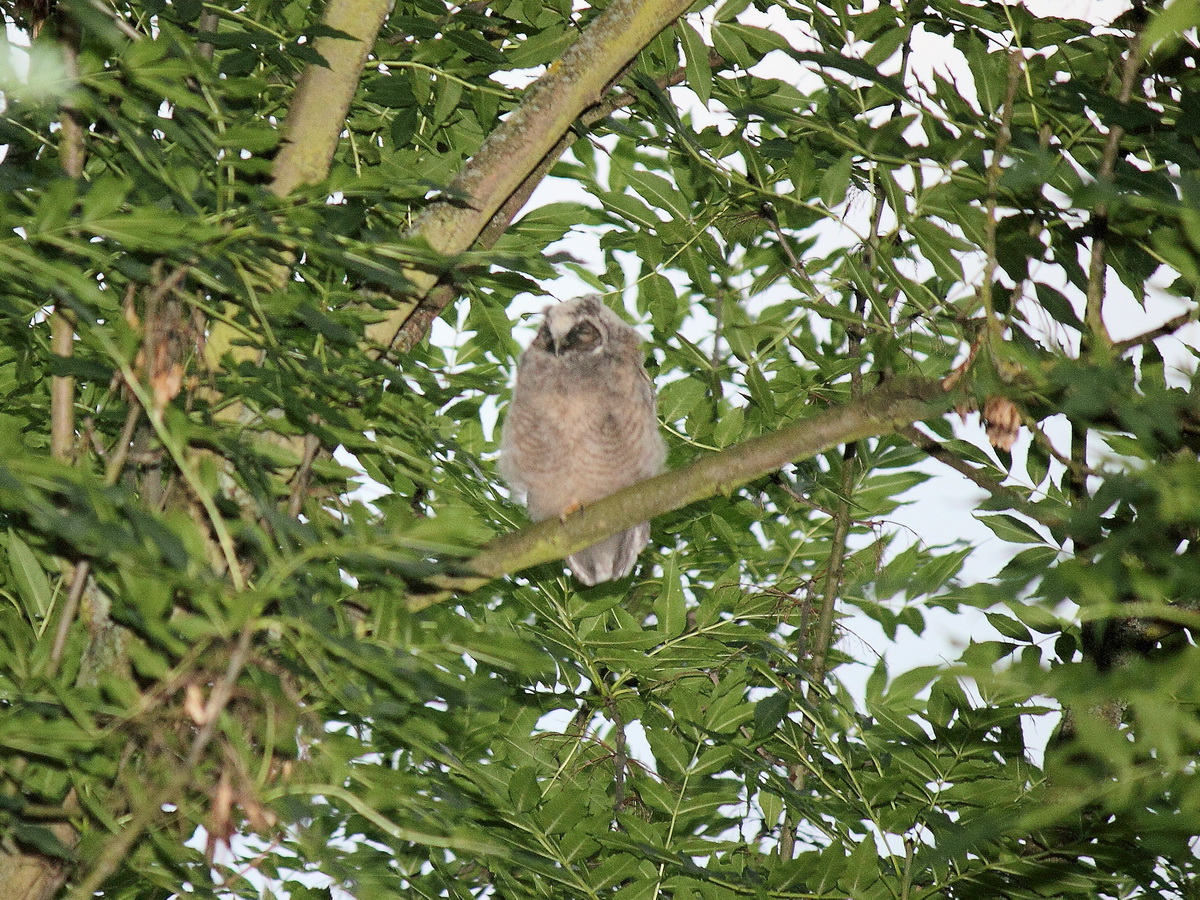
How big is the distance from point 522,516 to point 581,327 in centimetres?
103

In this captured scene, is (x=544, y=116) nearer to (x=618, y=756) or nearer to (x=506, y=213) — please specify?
(x=506, y=213)

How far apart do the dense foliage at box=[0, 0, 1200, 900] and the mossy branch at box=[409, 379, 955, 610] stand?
0.05m

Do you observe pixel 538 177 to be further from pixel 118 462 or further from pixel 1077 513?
pixel 1077 513

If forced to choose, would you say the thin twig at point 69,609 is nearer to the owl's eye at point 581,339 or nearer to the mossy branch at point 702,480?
the mossy branch at point 702,480

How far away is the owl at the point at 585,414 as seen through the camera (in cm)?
→ 413

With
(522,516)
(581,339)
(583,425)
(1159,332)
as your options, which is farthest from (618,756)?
(1159,332)

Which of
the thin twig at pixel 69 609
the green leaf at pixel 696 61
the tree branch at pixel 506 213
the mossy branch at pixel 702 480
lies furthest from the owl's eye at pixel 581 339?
the thin twig at pixel 69 609

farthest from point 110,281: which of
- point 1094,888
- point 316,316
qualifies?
point 1094,888

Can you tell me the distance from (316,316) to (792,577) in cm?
234

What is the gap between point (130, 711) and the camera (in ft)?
4.94

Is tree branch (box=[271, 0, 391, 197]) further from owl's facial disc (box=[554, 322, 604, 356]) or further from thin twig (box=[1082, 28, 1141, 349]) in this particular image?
owl's facial disc (box=[554, 322, 604, 356])

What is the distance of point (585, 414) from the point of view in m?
4.20

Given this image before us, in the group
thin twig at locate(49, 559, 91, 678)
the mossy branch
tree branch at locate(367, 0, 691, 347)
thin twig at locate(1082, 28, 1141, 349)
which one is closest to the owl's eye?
tree branch at locate(367, 0, 691, 347)

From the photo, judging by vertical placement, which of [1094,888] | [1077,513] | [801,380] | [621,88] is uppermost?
[621,88]
